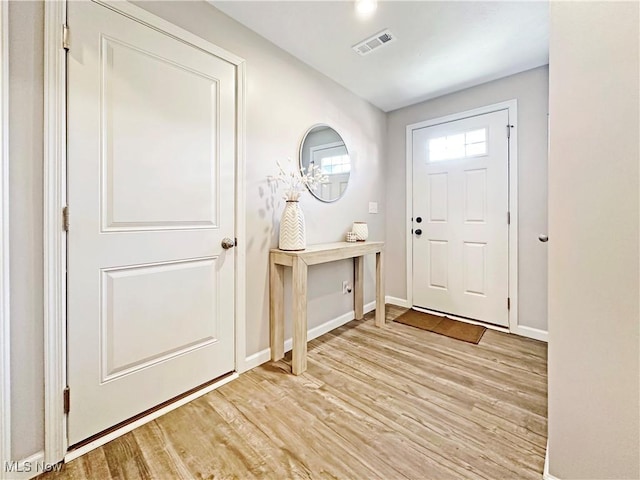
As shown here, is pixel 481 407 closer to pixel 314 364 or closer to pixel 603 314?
pixel 603 314

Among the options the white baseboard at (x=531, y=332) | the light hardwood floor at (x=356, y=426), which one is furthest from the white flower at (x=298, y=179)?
the white baseboard at (x=531, y=332)

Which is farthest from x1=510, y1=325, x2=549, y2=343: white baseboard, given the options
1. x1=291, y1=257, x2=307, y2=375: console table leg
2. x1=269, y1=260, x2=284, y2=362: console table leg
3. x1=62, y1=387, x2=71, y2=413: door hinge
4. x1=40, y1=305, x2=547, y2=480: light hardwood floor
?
x1=62, y1=387, x2=71, y2=413: door hinge

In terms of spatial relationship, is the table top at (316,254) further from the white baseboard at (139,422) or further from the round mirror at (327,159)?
the white baseboard at (139,422)

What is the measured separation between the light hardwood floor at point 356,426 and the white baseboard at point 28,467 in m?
0.06

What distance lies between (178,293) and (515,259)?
109 inches

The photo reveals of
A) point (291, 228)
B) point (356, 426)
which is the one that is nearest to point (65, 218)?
point (291, 228)

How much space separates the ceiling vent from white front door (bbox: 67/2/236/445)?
0.99 meters

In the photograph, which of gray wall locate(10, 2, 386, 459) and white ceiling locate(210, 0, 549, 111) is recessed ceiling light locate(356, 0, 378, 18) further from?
gray wall locate(10, 2, 386, 459)

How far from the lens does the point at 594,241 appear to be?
958 millimetres

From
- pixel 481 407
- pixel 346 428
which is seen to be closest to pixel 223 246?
pixel 346 428

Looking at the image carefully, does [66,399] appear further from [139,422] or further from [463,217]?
[463,217]

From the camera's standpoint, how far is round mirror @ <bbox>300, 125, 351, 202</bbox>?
2342 mm

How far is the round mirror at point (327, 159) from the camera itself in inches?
92.2

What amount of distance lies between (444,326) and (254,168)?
2276 millimetres
